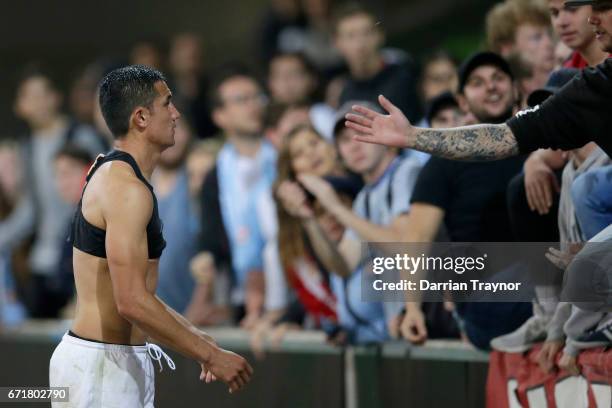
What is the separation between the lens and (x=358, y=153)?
6840 millimetres

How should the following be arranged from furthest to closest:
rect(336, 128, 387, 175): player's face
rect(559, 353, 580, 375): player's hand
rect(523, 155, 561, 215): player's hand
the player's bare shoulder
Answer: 1. rect(336, 128, 387, 175): player's face
2. rect(523, 155, 561, 215): player's hand
3. rect(559, 353, 580, 375): player's hand
4. the player's bare shoulder

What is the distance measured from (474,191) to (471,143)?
1315 mm

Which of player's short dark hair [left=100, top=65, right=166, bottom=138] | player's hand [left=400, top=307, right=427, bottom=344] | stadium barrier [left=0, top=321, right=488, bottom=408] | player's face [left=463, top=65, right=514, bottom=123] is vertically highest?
player's face [left=463, top=65, right=514, bottom=123]

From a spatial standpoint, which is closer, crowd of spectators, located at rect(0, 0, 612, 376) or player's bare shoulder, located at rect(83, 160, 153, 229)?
player's bare shoulder, located at rect(83, 160, 153, 229)

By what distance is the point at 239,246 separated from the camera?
27.3 ft

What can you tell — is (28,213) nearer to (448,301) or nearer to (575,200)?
(448,301)

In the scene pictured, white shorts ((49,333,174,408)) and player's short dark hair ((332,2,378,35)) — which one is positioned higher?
player's short dark hair ((332,2,378,35))

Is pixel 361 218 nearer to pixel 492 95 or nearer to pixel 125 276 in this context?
pixel 492 95

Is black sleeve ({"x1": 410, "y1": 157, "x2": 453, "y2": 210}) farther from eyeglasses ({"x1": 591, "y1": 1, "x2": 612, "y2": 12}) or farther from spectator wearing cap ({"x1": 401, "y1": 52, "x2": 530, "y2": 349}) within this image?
eyeglasses ({"x1": 591, "y1": 1, "x2": 612, "y2": 12})

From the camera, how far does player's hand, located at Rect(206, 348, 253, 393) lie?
457 cm

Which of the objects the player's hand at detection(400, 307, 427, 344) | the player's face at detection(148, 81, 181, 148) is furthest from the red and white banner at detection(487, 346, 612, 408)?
the player's face at detection(148, 81, 181, 148)

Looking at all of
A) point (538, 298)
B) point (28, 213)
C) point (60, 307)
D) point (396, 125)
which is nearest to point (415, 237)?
point (538, 298)

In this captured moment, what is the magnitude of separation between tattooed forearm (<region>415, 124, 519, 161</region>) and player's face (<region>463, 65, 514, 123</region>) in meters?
1.20

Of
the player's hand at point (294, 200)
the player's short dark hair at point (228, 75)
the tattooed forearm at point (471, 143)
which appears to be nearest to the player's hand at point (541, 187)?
the tattooed forearm at point (471, 143)
